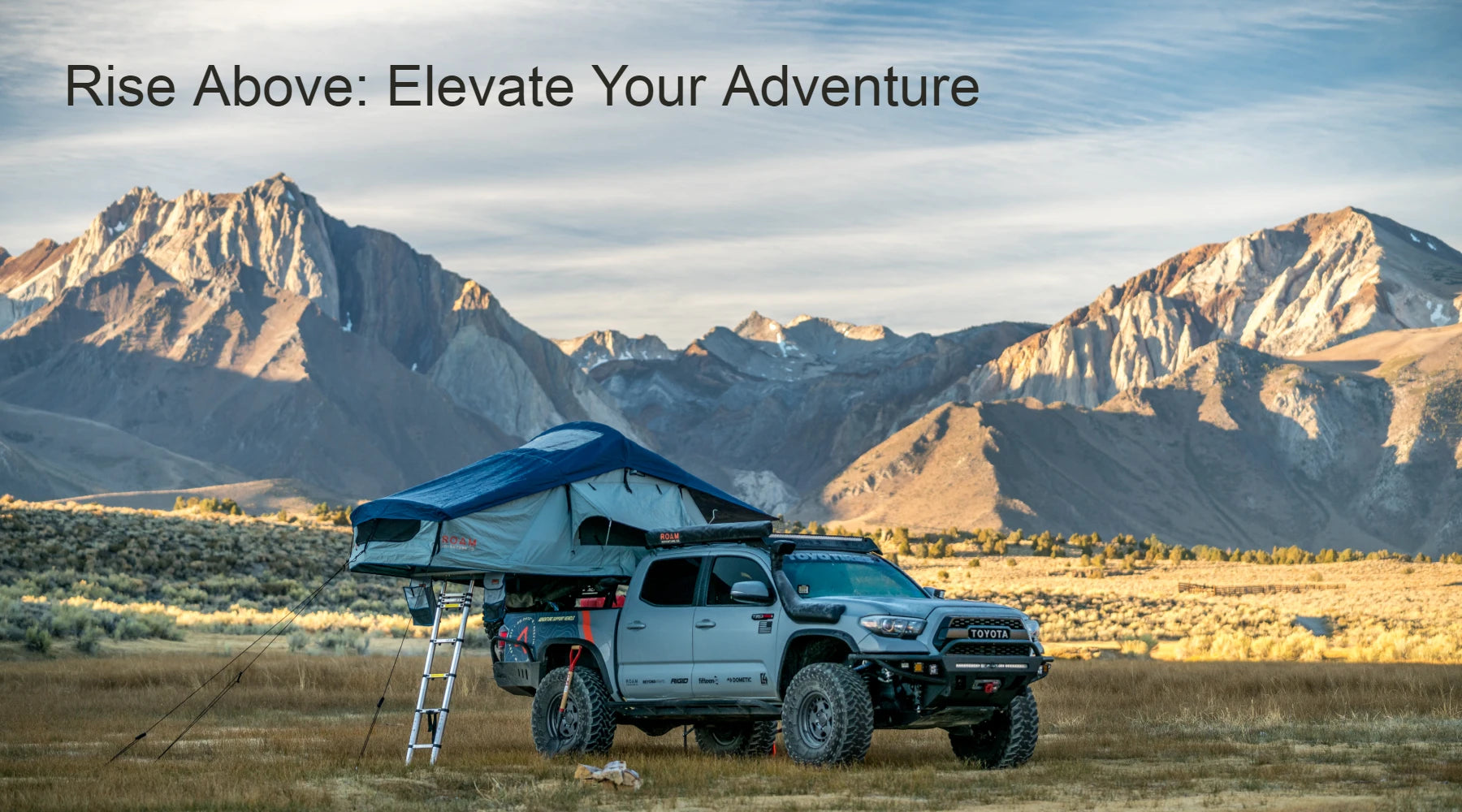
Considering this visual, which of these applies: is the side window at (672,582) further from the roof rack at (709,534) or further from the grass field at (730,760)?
the grass field at (730,760)

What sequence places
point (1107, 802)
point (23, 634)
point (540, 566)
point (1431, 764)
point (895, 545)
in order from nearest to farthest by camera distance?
point (1107, 802), point (1431, 764), point (540, 566), point (23, 634), point (895, 545)

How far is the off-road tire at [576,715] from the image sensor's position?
17.6 metres

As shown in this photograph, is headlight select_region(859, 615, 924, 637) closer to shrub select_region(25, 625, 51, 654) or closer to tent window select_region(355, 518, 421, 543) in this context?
tent window select_region(355, 518, 421, 543)

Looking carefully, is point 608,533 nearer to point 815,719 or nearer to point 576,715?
point 576,715

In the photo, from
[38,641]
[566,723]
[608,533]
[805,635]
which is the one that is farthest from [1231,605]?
[805,635]

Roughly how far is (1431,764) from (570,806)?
8.56 m

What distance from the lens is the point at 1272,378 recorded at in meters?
194

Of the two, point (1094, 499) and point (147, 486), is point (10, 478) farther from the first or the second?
point (1094, 499)

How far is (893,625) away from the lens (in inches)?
610

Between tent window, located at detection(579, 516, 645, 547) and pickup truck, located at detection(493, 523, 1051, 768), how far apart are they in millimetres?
493

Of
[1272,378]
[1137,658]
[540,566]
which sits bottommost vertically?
[1137,658]

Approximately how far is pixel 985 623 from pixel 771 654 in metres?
2.20

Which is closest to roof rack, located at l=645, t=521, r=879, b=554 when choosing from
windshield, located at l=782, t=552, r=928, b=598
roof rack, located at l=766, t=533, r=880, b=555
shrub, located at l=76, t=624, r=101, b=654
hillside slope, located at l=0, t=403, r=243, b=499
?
roof rack, located at l=766, t=533, r=880, b=555

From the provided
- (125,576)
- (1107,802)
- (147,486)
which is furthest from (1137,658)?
(147,486)
